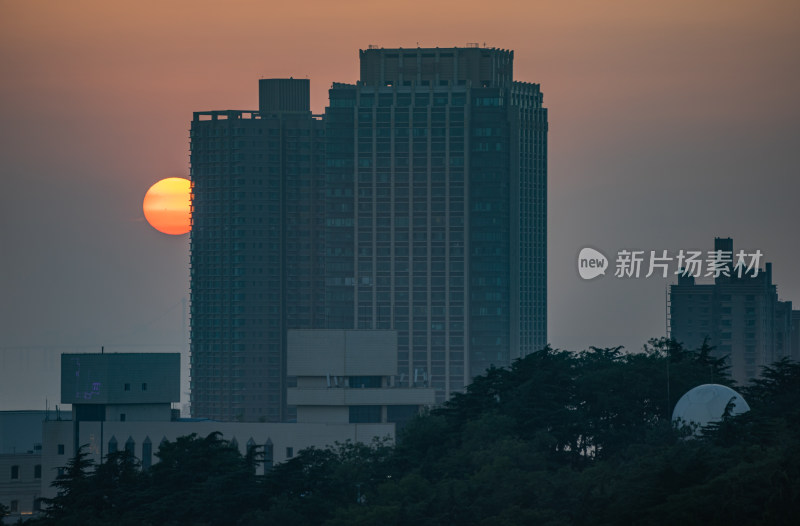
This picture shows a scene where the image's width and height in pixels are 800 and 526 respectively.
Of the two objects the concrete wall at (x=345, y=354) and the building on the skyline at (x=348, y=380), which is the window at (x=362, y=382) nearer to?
the building on the skyline at (x=348, y=380)

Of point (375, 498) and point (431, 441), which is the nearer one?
point (375, 498)

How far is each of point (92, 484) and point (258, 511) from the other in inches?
933

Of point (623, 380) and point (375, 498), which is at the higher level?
point (623, 380)

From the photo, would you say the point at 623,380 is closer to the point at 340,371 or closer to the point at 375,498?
the point at 375,498

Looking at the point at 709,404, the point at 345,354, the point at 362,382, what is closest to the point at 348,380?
the point at 362,382

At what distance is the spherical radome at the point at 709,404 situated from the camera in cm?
11131

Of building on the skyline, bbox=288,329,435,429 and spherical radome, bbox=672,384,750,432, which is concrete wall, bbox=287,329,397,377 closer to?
building on the skyline, bbox=288,329,435,429

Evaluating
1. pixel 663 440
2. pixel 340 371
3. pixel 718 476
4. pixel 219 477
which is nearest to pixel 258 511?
pixel 219 477

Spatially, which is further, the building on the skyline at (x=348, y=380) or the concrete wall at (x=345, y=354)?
the concrete wall at (x=345, y=354)

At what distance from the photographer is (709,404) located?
369ft

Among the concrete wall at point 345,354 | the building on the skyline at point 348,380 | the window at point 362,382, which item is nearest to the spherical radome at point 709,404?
the building on the skyline at point 348,380

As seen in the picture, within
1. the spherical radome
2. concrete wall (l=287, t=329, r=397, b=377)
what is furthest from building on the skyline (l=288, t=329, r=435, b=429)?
the spherical radome

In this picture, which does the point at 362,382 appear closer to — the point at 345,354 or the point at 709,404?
the point at 345,354

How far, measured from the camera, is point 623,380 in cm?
13288
